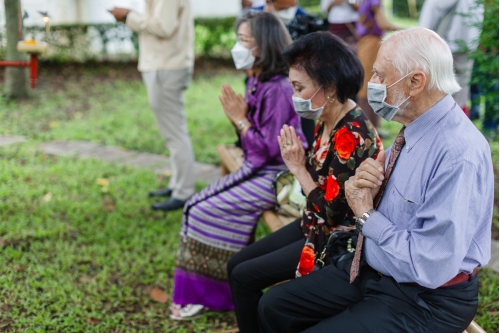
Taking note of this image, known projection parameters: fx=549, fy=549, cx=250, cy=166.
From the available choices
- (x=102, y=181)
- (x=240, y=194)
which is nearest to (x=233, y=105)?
(x=240, y=194)

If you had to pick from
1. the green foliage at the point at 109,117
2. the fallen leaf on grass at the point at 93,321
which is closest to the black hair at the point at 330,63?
the fallen leaf on grass at the point at 93,321

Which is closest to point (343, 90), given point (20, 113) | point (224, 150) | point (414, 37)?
point (414, 37)

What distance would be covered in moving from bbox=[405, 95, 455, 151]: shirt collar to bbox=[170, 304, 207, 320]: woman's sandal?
1790 millimetres

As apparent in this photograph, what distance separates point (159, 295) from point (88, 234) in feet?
3.35

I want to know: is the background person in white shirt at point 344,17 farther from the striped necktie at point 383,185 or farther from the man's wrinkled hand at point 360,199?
the man's wrinkled hand at point 360,199

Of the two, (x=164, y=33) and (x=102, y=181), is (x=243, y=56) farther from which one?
(x=102, y=181)

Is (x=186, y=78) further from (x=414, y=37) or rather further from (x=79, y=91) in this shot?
(x=79, y=91)

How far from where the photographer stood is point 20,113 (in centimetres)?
747

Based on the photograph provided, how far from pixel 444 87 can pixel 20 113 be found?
265 inches

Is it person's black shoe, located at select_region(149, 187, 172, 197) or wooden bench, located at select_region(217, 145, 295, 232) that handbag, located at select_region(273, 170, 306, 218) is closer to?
wooden bench, located at select_region(217, 145, 295, 232)

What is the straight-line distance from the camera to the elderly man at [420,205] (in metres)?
1.79

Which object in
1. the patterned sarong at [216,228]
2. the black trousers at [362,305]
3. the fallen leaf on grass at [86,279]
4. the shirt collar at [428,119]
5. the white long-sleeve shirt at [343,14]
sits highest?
the shirt collar at [428,119]

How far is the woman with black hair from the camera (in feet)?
8.10

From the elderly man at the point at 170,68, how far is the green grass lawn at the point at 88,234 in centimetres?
46
